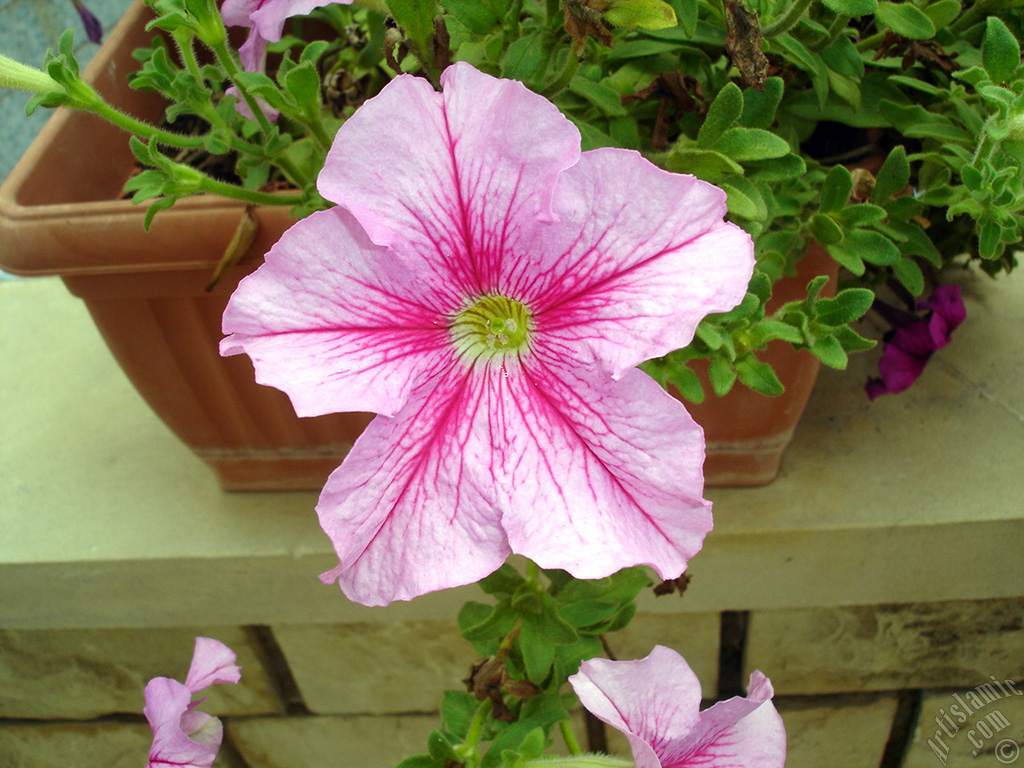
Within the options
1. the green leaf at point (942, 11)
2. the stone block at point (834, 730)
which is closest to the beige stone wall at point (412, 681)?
the stone block at point (834, 730)

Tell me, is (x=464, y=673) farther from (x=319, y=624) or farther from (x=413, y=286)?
(x=413, y=286)

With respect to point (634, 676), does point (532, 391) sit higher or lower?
higher

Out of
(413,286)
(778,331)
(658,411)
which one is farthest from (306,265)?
(778,331)

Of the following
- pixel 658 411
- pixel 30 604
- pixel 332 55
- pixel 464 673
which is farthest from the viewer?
pixel 464 673

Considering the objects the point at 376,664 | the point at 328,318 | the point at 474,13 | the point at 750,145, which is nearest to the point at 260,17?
the point at 474,13

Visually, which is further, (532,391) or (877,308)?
(877,308)

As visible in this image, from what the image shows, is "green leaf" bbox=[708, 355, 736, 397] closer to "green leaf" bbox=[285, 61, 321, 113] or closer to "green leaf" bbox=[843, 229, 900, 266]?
"green leaf" bbox=[843, 229, 900, 266]

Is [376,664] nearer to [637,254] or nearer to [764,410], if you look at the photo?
[764,410]

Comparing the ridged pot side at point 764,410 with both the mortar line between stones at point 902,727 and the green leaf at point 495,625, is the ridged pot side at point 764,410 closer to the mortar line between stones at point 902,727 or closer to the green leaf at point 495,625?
the green leaf at point 495,625
